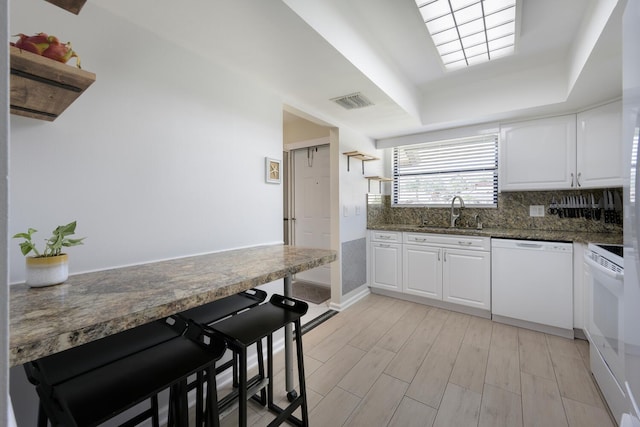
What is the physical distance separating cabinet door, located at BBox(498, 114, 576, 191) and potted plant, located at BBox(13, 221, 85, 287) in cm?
362

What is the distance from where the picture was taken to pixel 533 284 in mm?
2531

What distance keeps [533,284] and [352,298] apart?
182 centimetres

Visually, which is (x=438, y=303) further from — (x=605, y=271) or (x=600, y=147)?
(x=600, y=147)

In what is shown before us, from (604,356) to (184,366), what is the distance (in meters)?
2.36

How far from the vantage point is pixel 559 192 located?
289 centimetres

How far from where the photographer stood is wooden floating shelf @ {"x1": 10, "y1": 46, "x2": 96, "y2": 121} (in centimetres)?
80

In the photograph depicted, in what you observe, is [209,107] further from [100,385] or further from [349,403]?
[349,403]

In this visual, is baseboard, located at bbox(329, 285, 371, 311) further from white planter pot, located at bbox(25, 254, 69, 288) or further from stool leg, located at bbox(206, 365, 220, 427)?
white planter pot, located at bbox(25, 254, 69, 288)

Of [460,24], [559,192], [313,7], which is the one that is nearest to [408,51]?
[460,24]

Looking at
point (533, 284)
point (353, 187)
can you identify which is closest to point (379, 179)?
point (353, 187)

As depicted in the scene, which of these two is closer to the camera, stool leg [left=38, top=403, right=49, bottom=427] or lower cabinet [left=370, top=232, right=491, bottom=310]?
stool leg [left=38, top=403, right=49, bottom=427]

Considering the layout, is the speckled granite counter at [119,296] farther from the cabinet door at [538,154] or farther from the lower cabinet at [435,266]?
the cabinet door at [538,154]

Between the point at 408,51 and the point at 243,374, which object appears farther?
Answer: the point at 408,51

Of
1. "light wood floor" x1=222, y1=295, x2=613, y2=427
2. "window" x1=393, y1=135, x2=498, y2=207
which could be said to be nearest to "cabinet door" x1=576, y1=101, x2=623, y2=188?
"window" x1=393, y1=135, x2=498, y2=207
